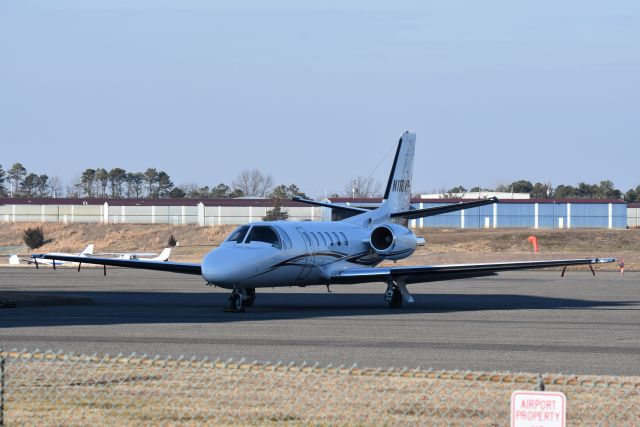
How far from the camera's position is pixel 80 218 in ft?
Answer: 423

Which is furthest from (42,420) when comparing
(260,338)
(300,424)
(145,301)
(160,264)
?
(145,301)

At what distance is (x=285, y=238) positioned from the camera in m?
29.7

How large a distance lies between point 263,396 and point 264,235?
17.2 metres

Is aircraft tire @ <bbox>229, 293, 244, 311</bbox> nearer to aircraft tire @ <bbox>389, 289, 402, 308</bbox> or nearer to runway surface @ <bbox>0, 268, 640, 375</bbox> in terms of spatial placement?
→ runway surface @ <bbox>0, 268, 640, 375</bbox>

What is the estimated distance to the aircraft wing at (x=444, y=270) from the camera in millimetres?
29547

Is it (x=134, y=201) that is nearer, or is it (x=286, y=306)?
(x=286, y=306)

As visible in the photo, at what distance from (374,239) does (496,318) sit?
797 centimetres

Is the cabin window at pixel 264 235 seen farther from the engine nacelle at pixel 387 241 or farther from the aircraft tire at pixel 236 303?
the engine nacelle at pixel 387 241

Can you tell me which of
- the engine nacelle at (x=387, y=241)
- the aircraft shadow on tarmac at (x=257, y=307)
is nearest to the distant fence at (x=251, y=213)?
the aircraft shadow on tarmac at (x=257, y=307)

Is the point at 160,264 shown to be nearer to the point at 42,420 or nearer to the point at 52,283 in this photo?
the point at 52,283

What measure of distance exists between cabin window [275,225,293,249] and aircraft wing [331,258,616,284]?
208cm

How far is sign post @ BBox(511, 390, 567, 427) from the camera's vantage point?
726 centimetres

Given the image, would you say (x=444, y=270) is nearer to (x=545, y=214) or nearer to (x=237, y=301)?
(x=237, y=301)

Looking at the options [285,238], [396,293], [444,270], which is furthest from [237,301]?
[444,270]
